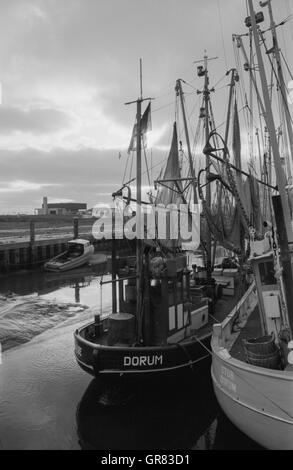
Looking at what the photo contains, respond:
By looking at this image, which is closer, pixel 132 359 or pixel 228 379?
pixel 228 379

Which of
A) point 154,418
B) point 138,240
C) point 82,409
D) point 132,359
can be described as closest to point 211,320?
point 132,359

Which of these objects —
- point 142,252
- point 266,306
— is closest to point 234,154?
point 142,252

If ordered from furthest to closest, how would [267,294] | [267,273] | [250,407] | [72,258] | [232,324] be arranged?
1. [72,258]
2. [232,324]
3. [267,273]
4. [267,294]
5. [250,407]

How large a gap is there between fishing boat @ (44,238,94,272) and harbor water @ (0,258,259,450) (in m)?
22.8

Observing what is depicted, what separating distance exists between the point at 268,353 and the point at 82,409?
676 centimetres

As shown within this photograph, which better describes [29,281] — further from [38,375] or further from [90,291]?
[38,375]

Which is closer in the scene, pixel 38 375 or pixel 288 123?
pixel 38 375

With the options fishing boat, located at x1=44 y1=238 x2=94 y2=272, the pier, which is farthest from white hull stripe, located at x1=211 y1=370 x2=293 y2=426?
fishing boat, located at x1=44 y1=238 x2=94 y2=272

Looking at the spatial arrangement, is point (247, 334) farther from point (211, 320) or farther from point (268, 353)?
point (268, 353)

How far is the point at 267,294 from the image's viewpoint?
36.2ft
